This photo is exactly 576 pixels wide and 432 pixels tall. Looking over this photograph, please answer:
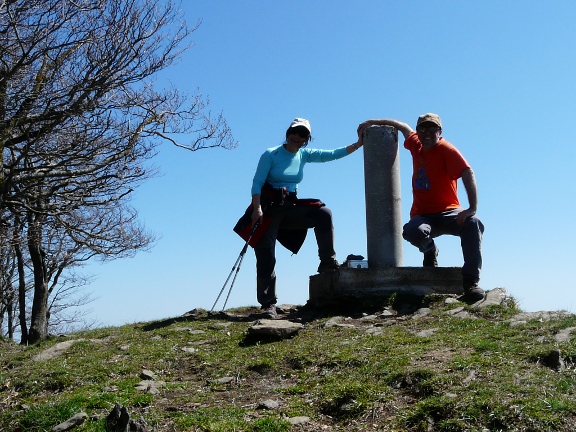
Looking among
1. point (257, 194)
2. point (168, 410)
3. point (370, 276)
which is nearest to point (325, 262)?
point (370, 276)

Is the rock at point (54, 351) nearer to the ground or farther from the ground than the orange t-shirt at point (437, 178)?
nearer to the ground

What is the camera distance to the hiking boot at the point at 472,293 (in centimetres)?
842

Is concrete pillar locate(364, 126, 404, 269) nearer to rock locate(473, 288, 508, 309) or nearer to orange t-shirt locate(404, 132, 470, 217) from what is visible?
orange t-shirt locate(404, 132, 470, 217)

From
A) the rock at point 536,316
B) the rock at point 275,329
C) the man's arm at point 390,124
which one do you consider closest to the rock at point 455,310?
the rock at point 536,316

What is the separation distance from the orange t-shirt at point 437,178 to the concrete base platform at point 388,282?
0.76m

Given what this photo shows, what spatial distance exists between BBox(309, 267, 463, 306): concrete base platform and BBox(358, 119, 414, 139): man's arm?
1797 millimetres

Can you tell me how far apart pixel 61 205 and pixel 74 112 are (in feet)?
10.3

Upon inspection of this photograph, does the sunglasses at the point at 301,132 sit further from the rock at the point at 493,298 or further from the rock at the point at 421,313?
the rock at the point at 493,298

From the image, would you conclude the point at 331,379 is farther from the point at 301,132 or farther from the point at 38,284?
the point at 38,284

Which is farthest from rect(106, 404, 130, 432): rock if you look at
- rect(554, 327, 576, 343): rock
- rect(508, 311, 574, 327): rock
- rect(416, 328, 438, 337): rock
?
rect(508, 311, 574, 327): rock

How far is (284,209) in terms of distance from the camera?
368 inches

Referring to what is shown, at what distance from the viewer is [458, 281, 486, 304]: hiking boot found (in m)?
8.42

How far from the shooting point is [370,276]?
928 centimetres

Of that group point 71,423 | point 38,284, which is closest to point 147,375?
point 71,423
